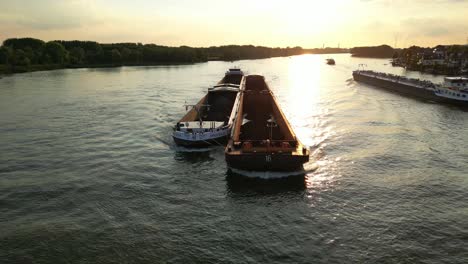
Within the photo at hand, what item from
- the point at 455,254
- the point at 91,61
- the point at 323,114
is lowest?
the point at 455,254

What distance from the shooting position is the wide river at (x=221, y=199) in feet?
62.8

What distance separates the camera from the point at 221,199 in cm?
2514

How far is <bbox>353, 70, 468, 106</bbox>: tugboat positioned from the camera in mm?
64125

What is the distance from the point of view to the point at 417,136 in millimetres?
41906

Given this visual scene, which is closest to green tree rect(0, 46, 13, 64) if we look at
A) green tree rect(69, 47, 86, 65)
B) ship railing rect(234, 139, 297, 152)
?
green tree rect(69, 47, 86, 65)

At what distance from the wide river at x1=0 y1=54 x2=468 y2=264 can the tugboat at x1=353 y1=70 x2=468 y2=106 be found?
19.5 m

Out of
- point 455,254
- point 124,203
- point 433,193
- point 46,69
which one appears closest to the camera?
point 455,254

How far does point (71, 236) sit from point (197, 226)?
23.1ft

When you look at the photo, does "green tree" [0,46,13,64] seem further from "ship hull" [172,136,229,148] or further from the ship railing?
the ship railing

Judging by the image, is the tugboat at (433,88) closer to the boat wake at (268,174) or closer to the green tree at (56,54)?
the boat wake at (268,174)

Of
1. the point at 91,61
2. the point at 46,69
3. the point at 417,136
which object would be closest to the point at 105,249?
the point at 417,136

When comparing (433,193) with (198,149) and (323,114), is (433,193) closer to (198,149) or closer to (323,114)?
(198,149)

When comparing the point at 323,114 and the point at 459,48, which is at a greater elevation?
the point at 459,48

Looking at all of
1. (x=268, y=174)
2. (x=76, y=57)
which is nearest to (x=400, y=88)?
(x=268, y=174)
